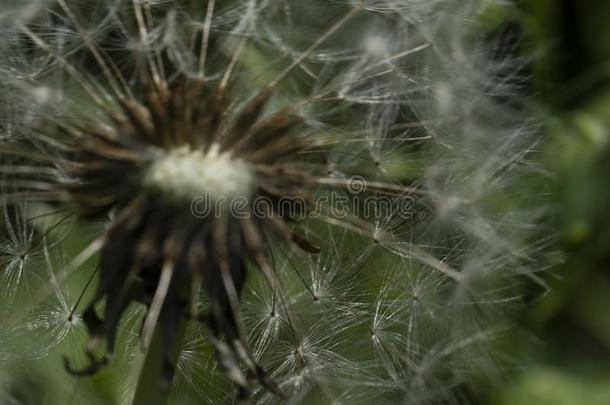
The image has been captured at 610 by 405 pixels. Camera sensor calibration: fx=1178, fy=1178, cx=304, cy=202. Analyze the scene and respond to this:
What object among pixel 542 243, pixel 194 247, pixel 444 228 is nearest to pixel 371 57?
pixel 444 228

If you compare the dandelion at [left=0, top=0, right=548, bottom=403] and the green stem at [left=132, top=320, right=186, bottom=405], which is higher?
the dandelion at [left=0, top=0, right=548, bottom=403]

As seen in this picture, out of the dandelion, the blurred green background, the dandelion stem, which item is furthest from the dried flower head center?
the blurred green background

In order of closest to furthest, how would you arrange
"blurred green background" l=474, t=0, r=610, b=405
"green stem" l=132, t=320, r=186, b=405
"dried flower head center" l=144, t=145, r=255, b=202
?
"dried flower head center" l=144, t=145, r=255, b=202 < "green stem" l=132, t=320, r=186, b=405 < "blurred green background" l=474, t=0, r=610, b=405

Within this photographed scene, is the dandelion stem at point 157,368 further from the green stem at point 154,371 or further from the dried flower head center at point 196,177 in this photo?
the dried flower head center at point 196,177

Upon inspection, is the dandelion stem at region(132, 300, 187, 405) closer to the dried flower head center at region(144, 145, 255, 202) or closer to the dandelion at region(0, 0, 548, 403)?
the dandelion at region(0, 0, 548, 403)

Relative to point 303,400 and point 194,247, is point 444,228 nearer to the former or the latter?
point 303,400

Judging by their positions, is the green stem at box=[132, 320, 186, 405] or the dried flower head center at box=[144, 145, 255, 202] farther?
the green stem at box=[132, 320, 186, 405]

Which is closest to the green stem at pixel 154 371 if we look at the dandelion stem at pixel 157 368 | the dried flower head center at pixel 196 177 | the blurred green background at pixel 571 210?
the dandelion stem at pixel 157 368

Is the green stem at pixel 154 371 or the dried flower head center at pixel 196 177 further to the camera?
the green stem at pixel 154 371
